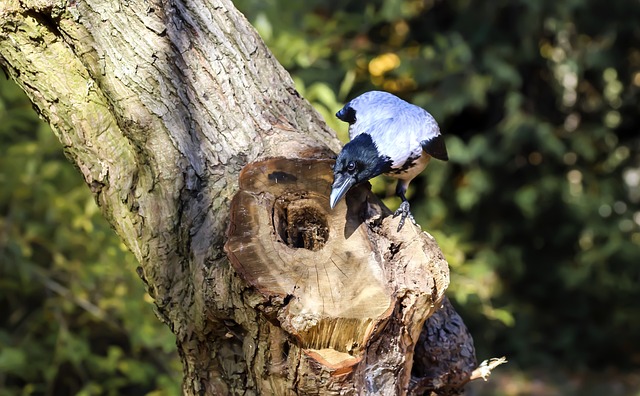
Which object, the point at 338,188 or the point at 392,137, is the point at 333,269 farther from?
the point at 392,137

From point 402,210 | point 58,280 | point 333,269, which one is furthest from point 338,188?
point 58,280

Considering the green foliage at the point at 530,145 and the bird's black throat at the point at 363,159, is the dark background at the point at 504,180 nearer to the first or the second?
the green foliage at the point at 530,145

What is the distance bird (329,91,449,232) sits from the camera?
235 centimetres

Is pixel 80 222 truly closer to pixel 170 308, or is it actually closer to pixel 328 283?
pixel 170 308

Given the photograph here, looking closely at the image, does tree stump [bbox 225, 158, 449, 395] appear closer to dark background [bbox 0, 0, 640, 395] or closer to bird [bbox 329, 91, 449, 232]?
bird [bbox 329, 91, 449, 232]

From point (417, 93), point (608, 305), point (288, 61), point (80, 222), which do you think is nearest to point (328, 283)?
point (80, 222)

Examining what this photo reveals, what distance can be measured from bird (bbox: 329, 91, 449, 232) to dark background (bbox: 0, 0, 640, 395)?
123 cm

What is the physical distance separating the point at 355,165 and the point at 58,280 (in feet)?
8.32

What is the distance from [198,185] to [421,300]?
65cm

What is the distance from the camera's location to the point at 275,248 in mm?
1884

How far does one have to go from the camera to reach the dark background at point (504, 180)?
4117 mm

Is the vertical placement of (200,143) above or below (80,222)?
below

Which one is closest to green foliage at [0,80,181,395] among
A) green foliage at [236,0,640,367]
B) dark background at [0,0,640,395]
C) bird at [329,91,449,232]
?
dark background at [0,0,640,395]

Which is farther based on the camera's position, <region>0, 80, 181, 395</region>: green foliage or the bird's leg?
<region>0, 80, 181, 395</region>: green foliage
